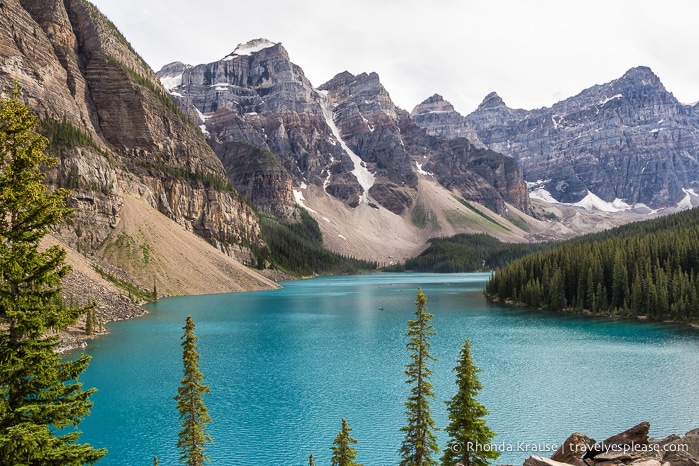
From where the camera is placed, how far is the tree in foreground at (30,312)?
1225 centimetres

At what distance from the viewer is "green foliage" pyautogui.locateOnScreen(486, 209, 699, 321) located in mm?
83938

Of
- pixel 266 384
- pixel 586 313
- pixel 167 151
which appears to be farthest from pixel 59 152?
pixel 586 313

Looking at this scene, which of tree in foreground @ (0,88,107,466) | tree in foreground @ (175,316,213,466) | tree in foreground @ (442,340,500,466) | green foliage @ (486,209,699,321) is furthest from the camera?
green foliage @ (486,209,699,321)

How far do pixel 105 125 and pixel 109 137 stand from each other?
4.13 metres

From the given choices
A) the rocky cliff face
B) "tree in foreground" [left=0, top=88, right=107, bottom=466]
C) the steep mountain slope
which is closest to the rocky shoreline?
"tree in foreground" [left=0, top=88, right=107, bottom=466]

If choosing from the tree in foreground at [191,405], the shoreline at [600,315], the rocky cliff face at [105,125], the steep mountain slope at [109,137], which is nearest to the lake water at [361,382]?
the shoreline at [600,315]

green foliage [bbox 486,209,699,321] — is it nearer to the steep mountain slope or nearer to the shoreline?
the shoreline

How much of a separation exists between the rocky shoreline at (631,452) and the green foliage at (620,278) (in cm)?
7767

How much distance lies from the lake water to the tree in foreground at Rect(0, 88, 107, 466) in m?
18.2

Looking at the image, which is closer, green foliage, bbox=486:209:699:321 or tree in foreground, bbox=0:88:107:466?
tree in foreground, bbox=0:88:107:466

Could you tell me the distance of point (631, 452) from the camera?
49.3ft

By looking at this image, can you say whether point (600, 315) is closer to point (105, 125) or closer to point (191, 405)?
point (191, 405)

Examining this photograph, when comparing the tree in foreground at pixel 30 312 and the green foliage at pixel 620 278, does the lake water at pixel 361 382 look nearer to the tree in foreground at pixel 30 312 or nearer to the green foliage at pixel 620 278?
the green foliage at pixel 620 278

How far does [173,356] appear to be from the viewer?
55.1m
